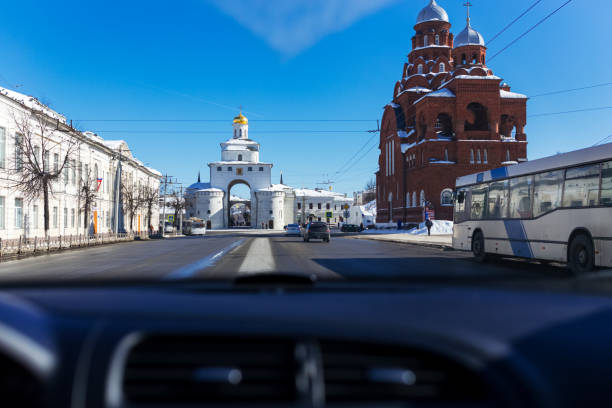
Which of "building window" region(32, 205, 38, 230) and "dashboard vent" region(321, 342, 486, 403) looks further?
"building window" region(32, 205, 38, 230)

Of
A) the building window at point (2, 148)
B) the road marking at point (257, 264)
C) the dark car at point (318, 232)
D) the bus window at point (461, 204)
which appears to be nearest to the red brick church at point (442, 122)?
the dark car at point (318, 232)

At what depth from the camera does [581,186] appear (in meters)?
13.0

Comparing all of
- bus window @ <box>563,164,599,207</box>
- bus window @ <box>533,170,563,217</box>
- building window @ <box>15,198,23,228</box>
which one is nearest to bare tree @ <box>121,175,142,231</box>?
building window @ <box>15,198,23,228</box>

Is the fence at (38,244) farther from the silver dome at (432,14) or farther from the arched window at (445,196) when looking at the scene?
the silver dome at (432,14)

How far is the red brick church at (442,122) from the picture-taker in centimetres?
5675

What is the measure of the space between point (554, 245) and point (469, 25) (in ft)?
198

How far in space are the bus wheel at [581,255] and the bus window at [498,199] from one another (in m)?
3.40

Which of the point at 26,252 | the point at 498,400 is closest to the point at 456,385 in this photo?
the point at 498,400

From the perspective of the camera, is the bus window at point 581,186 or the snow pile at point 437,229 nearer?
the bus window at point 581,186

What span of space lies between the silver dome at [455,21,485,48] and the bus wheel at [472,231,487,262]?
173ft

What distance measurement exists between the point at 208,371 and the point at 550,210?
14.1m

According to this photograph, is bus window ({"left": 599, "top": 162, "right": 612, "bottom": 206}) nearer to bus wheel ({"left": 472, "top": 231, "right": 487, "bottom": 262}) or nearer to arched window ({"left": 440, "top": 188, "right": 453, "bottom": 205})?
bus wheel ({"left": 472, "top": 231, "right": 487, "bottom": 262})

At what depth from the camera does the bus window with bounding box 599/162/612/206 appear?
39.3ft

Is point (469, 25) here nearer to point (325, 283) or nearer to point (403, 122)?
point (403, 122)
